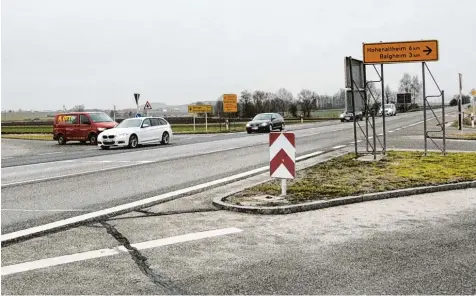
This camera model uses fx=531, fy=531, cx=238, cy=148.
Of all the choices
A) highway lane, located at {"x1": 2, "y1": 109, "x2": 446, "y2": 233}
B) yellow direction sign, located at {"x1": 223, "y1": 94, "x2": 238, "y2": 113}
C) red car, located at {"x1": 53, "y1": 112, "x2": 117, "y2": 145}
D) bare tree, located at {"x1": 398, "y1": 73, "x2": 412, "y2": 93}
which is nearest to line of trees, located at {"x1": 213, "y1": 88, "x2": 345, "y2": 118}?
yellow direction sign, located at {"x1": 223, "y1": 94, "x2": 238, "y2": 113}

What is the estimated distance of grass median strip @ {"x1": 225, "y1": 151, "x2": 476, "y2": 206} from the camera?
8781 millimetres

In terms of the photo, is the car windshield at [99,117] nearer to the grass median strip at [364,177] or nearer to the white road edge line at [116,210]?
A: the grass median strip at [364,177]

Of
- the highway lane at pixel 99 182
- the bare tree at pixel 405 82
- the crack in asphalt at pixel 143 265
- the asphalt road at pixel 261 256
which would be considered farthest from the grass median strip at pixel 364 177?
the bare tree at pixel 405 82

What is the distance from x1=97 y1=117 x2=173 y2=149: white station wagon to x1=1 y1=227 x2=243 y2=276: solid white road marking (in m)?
18.4

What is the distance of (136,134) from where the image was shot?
2488 centimetres

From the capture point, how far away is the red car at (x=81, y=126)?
1153 inches

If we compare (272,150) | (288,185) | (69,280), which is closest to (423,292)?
(69,280)

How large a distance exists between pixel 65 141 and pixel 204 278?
90.1 feet

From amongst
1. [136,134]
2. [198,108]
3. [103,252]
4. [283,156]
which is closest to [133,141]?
[136,134]

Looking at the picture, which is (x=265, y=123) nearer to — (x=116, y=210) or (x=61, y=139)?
(x=61, y=139)

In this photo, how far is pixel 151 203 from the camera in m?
8.55

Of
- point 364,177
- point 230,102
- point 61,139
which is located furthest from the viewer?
point 230,102

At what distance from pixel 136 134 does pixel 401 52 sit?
1388 cm

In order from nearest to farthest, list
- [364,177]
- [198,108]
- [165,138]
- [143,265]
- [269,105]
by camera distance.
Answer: [143,265], [364,177], [165,138], [198,108], [269,105]
